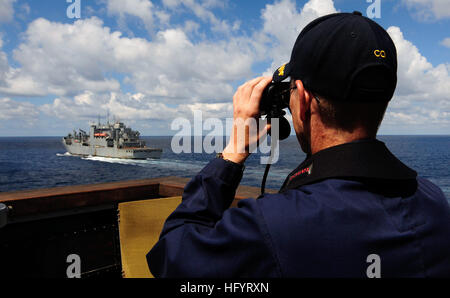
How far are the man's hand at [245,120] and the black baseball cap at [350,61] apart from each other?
0.74 feet

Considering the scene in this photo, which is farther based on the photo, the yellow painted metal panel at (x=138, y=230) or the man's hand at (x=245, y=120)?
the yellow painted metal panel at (x=138, y=230)

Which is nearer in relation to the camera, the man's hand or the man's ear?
the man's ear

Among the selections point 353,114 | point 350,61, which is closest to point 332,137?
point 353,114

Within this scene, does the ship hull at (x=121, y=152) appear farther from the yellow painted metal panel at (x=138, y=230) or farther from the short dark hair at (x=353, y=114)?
the short dark hair at (x=353, y=114)

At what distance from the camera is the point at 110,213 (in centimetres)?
336

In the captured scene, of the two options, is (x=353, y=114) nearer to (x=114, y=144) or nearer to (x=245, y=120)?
(x=245, y=120)

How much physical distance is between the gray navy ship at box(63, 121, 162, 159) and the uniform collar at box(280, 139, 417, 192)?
265 feet

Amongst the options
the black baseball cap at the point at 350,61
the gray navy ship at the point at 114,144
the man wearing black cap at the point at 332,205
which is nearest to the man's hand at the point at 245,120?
the man wearing black cap at the point at 332,205

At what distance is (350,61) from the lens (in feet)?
3.18

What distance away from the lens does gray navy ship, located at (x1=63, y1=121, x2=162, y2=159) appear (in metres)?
81.3

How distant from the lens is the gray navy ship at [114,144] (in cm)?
8131

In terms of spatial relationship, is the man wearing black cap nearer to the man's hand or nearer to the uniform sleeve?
the uniform sleeve

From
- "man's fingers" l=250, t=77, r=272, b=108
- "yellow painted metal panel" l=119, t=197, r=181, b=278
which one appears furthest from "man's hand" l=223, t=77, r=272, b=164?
"yellow painted metal panel" l=119, t=197, r=181, b=278

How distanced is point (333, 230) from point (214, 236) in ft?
1.10
